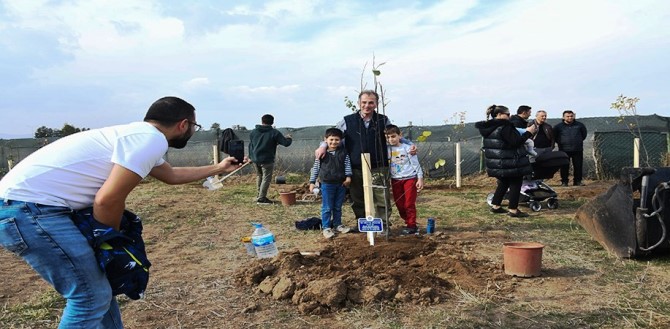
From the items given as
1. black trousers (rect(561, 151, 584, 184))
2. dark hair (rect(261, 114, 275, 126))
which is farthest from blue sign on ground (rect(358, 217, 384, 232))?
black trousers (rect(561, 151, 584, 184))

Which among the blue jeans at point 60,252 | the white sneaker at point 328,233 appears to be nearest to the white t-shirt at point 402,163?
the white sneaker at point 328,233

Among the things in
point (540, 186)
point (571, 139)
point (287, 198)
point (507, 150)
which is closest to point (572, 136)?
point (571, 139)

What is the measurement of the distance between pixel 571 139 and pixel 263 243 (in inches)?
327

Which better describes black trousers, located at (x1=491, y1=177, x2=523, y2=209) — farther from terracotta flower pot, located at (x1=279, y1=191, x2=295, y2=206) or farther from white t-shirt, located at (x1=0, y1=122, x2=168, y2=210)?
white t-shirt, located at (x1=0, y1=122, x2=168, y2=210)

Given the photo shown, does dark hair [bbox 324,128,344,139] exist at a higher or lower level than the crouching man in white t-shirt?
higher

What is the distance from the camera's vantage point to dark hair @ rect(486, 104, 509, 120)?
6.58m

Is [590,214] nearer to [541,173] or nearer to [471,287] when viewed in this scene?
[471,287]

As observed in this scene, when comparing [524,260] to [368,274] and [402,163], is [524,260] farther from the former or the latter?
[402,163]

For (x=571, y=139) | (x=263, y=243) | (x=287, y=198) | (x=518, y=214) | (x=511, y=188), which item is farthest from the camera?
(x=571, y=139)

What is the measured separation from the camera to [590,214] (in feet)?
16.3

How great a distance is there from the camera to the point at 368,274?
3.98 metres

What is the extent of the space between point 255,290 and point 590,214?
11.3 ft

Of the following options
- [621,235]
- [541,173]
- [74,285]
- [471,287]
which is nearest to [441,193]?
[541,173]

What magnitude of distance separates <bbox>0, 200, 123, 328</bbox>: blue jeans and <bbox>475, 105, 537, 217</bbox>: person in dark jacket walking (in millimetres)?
5552
